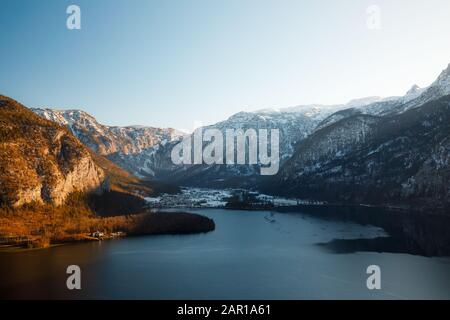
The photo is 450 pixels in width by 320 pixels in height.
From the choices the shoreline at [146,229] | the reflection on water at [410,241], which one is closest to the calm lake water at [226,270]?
the reflection on water at [410,241]

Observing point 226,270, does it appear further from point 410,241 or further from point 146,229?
point 146,229

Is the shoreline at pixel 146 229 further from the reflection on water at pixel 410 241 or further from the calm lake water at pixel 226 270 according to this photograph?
the reflection on water at pixel 410 241

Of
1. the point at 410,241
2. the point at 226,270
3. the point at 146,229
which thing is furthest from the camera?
the point at 146,229

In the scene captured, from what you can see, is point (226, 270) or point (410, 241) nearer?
point (226, 270)

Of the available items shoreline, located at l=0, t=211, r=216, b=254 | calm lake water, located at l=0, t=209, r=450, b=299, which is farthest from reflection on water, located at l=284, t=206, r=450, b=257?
shoreline, located at l=0, t=211, r=216, b=254

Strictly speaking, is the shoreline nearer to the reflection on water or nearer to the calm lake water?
the calm lake water

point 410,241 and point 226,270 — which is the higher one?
point 410,241

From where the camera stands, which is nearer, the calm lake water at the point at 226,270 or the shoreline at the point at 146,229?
the calm lake water at the point at 226,270

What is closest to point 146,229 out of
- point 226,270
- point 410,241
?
point 226,270

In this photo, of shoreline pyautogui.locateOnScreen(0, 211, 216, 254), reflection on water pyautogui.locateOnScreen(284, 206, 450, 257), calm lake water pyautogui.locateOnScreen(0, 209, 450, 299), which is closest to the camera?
calm lake water pyautogui.locateOnScreen(0, 209, 450, 299)
